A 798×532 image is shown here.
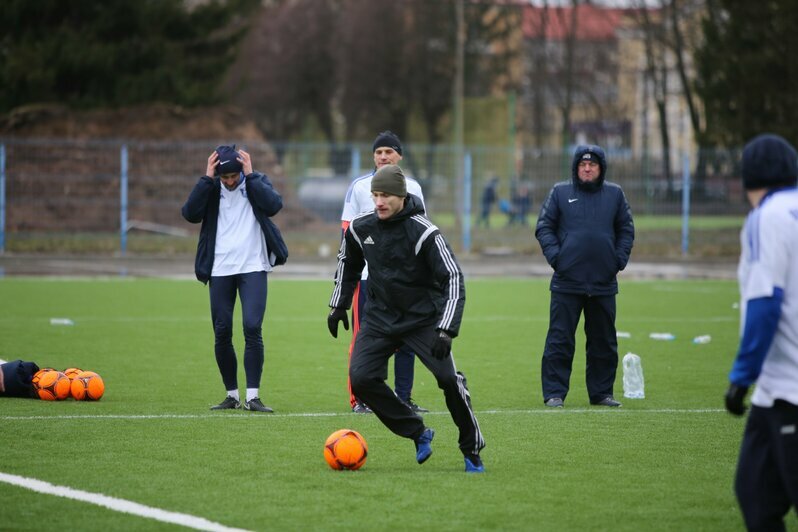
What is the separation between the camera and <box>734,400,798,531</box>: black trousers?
5070 millimetres

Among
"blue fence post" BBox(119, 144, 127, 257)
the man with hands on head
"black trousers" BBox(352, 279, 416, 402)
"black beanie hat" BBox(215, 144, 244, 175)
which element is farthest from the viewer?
"blue fence post" BBox(119, 144, 127, 257)

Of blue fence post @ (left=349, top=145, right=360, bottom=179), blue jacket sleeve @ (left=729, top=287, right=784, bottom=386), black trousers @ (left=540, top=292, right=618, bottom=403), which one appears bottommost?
black trousers @ (left=540, top=292, right=618, bottom=403)

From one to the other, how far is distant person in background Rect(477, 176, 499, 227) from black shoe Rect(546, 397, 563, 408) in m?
22.9

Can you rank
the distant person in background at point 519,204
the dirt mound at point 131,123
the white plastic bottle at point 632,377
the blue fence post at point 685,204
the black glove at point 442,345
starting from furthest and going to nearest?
1. the dirt mound at point 131,123
2. the distant person in background at point 519,204
3. the blue fence post at point 685,204
4. the white plastic bottle at point 632,377
5. the black glove at point 442,345

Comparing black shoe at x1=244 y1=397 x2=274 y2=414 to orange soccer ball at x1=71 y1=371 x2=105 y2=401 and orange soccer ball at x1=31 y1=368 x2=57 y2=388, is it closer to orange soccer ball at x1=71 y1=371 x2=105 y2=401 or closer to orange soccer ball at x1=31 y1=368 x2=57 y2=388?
orange soccer ball at x1=71 y1=371 x2=105 y2=401

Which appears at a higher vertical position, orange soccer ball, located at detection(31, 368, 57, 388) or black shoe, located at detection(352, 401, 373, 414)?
orange soccer ball, located at detection(31, 368, 57, 388)

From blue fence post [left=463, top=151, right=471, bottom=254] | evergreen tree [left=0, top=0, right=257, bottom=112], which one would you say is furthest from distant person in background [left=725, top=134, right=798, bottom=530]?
evergreen tree [left=0, top=0, right=257, bottom=112]

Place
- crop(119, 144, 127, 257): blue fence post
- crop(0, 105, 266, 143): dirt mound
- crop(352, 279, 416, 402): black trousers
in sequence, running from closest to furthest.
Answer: crop(352, 279, 416, 402): black trousers → crop(119, 144, 127, 257): blue fence post → crop(0, 105, 266, 143): dirt mound

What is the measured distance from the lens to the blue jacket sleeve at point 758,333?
16.4 feet

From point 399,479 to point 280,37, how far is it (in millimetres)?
64802

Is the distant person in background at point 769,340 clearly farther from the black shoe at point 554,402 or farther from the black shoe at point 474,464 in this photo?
the black shoe at point 554,402

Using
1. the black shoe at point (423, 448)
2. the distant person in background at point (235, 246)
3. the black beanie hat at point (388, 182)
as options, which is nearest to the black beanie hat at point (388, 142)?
the distant person in background at point (235, 246)

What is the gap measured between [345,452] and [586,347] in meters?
3.50

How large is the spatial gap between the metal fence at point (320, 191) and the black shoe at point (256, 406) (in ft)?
71.7
